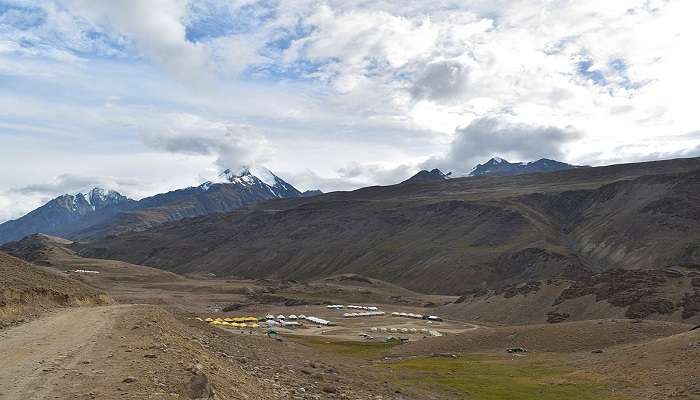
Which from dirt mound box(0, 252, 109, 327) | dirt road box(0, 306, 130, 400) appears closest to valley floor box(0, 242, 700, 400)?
dirt road box(0, 306, 130, 400)

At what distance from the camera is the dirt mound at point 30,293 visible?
36706 millimetres

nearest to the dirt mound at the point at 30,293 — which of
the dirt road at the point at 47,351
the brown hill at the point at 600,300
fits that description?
the dirt road at the point at 47,351

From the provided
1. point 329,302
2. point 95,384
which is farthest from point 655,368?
point 329,302

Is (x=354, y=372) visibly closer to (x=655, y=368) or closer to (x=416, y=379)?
(x=416, y=379)

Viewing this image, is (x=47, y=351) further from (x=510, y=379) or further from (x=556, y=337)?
(x=556, y=337)

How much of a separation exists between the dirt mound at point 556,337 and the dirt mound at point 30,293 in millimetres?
39606

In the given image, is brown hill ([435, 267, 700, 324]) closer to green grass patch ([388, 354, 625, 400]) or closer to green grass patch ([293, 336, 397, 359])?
green grass patch ([293, 336, 397, 359])

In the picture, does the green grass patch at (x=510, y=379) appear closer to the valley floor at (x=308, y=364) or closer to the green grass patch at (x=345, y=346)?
the valley floor at (x=308, y=364)

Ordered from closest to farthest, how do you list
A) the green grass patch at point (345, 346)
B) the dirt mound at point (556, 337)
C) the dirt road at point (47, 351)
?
the dirt road at point (47, 351)
the dirt mound at point (556, 337)
the green grass patch at point (345, 346)

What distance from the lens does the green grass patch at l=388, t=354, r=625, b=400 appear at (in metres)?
41.0

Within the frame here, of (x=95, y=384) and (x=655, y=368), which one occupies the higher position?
(x=95, y=384)

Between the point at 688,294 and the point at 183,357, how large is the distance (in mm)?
106815

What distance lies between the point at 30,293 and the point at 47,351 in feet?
61.4

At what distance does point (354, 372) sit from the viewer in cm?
3881
